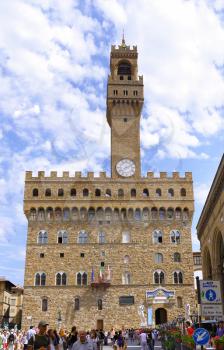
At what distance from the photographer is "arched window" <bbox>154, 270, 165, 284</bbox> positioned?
4737cm

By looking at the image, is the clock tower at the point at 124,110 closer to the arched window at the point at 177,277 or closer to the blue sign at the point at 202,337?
the arched window at the point at 177,277

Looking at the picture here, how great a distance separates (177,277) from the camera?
4772 cm

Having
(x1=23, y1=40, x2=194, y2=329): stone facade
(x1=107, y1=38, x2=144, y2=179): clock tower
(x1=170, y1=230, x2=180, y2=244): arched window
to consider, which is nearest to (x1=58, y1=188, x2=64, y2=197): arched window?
(x1=23, y1=40, x2=194, y2=329): stone facade

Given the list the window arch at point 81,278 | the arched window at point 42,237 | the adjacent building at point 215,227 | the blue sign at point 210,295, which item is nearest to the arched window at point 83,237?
the window arch at point 81,278

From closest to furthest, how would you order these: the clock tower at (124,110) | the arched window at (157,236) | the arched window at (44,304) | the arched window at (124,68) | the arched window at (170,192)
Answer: the arched window at (44,304)
the arched window at (157,236)
the arched window at (170,192)
the clock tower at (124,110)
the arched window at (124,68)

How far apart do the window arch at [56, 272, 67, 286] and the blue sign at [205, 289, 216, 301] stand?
119ft

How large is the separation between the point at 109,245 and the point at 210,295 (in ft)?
119

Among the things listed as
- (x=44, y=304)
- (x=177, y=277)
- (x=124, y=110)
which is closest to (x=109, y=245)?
(x=177, y=277)

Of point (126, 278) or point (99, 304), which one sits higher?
point (126, 278)

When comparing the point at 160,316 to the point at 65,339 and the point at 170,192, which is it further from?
the point at 65,339

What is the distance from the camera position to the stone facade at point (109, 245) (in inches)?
1825

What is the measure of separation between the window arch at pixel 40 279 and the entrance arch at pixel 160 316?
13.1 metres

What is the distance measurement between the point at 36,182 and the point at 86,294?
14.2m

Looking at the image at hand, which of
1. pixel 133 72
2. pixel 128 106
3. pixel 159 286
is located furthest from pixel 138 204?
pixel 133 72
